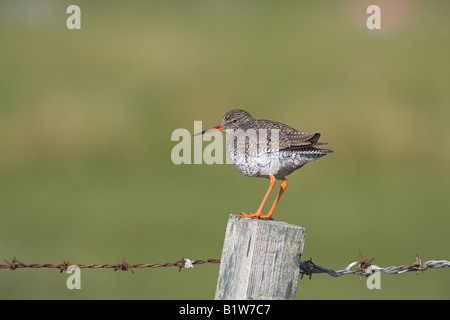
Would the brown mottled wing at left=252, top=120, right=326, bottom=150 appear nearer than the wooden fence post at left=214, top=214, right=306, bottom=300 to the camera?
No

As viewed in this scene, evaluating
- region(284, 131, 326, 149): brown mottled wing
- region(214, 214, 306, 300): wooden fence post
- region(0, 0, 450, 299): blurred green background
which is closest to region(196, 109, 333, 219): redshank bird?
region(284, 131, 326, 149): brown mottled wing

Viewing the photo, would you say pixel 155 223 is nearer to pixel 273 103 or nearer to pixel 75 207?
pixel 75 207

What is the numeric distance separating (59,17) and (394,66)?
11705mm

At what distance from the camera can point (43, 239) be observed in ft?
47.7

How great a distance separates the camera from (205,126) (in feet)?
64.3

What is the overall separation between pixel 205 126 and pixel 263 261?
14623 millimetres

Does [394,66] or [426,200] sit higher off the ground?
[394,66]

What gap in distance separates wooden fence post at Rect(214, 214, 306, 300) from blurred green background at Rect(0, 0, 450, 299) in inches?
263

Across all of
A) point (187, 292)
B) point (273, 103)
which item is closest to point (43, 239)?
point (187, 292)

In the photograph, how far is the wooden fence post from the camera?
506 centimetres

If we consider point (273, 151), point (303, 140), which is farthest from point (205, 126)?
point (303, 140)

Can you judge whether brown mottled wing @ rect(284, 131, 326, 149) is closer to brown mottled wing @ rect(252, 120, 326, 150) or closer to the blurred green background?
brown mottled wing @ rect(252, 120, 326, 150)

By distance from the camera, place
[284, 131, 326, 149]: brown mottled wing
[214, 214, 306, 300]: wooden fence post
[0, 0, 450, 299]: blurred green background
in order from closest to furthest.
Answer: [214, 214, 306, 300]: wooden fence post
[284, 131, 326, 149]: brown mottled wing
[0, 0, 450, 299]: blurred green background

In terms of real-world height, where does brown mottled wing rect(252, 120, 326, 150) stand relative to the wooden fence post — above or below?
above
